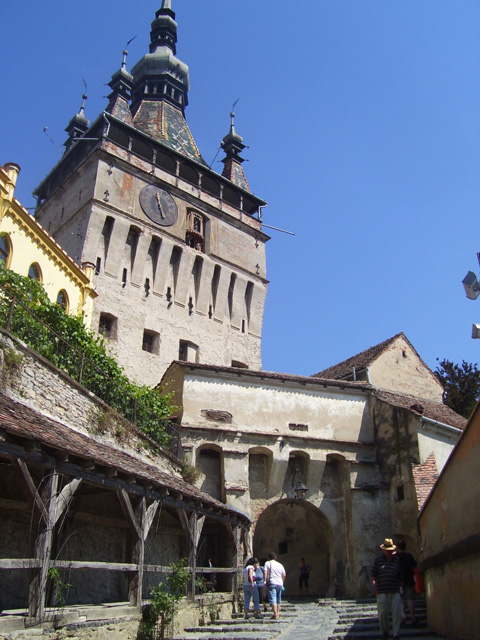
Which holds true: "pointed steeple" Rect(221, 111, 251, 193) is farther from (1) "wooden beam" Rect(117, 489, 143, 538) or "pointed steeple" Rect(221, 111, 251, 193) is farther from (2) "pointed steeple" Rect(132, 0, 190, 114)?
(1) "wooden beam" Rect(117, 489, 143, 538)

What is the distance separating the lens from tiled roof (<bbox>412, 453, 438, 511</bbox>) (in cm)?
1792

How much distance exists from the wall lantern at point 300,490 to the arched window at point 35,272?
10606mm

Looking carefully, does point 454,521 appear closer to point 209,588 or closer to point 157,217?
point 209,588

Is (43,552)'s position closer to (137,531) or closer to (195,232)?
(137,531)

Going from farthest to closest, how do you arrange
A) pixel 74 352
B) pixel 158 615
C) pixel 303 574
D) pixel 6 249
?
pixel 303 574 < pixel 6 249 < pixel 74 352 < pixel 158 615

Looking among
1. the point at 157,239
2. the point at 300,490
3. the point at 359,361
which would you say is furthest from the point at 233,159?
the point at 300,490

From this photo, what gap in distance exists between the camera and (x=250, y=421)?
19125 mm

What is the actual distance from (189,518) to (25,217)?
10.8 meters

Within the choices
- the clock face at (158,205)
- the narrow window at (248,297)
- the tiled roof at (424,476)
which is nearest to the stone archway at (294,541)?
the tiled roof at (424,476)

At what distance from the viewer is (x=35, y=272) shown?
19.4 meters

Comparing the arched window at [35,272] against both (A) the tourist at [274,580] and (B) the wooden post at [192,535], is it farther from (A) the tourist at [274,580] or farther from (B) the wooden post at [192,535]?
(A) the tourist at [274,580]

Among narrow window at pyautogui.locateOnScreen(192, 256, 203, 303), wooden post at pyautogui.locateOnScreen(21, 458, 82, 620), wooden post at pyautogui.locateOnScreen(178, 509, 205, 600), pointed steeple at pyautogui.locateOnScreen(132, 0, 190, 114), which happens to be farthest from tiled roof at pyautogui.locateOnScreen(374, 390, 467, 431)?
pointed steeple at pyautogui.locateOnScreen(132, 0, 190, 114)

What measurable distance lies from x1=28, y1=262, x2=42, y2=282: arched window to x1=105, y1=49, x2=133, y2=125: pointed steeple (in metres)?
17.3

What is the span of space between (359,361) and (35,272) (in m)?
14.3
